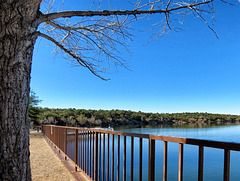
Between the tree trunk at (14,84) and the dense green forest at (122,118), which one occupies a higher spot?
the tree trunk at (14,84)

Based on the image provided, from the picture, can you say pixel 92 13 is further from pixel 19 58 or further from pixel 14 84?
pixel 14 84

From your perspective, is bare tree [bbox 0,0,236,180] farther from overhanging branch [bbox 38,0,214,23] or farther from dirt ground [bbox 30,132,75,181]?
dirt ground [bbox 30,132,75,181]

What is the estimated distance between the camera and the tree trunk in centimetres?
128

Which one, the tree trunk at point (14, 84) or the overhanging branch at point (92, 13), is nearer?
the tree trunk at point (14, 84)

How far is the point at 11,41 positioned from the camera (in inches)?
52.3

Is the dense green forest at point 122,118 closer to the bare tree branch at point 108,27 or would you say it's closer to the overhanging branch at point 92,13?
the bare tree branch at point 108,27

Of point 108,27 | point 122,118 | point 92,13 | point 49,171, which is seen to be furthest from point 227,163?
point 122,118

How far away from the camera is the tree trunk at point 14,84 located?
4.21 ft

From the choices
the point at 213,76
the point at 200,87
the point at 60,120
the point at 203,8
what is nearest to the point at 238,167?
the point at 203,8

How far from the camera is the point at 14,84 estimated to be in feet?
4.39

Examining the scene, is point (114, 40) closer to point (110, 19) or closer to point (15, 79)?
point (110, 19)

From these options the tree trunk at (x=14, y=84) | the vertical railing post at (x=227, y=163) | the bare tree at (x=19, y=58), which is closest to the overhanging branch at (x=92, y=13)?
the bare tree at (x=19, y=58)

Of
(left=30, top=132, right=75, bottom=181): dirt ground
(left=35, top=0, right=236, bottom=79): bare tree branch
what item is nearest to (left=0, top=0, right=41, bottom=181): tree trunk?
(left=35, top=0, right=236, bottom=79): bare tree branch

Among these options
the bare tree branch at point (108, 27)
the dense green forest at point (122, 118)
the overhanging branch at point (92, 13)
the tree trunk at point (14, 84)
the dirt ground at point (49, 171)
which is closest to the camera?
the tree trunk at point (14, 84)
